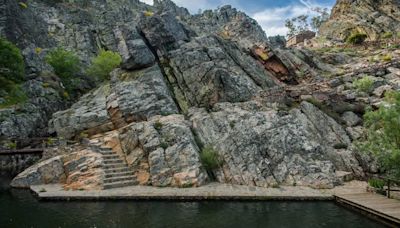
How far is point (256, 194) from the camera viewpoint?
26.5 m

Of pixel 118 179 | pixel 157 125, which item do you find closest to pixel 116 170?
pixel 118 179

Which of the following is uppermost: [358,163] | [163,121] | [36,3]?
[36,3]

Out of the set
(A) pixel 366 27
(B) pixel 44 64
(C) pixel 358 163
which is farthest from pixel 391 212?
(A) pixel 366 27

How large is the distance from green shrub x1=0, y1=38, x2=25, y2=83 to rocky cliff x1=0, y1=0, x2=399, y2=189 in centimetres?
292

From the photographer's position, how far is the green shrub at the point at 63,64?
64.4 meters

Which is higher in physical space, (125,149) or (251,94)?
(251,94)

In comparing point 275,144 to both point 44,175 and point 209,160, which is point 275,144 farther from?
point 44,175

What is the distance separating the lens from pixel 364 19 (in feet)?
339

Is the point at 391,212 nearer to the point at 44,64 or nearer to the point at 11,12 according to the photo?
the point at 44,64

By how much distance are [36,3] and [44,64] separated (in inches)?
3095

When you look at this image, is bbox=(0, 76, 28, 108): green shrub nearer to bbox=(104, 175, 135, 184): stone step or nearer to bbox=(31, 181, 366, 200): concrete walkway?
bbox=(31, 181, 366, 200): concrete walkway

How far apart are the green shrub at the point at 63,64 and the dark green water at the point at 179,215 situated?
41908mm

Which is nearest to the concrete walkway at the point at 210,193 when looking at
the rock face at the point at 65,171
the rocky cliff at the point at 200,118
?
the rocky cliff at the point at 200,118

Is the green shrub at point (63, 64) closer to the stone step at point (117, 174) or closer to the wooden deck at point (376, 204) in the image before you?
the stone step at point (117, 174)
